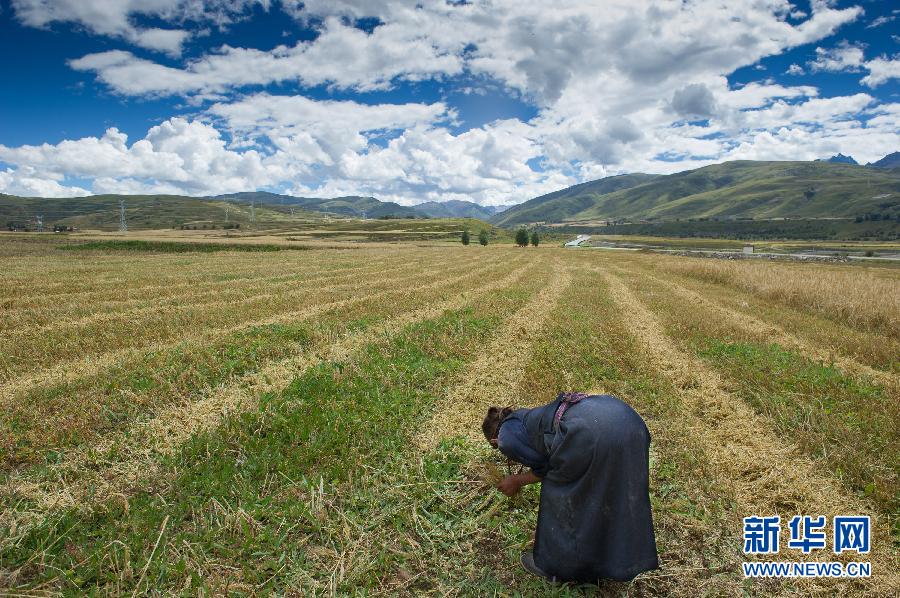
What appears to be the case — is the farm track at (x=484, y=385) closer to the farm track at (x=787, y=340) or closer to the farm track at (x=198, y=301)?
the farm track at (x=787, y=340)

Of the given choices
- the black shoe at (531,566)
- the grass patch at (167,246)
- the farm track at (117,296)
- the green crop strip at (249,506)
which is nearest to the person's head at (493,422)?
the black shoe at (531,566)

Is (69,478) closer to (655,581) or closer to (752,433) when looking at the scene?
(655,581)

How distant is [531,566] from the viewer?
463 centimetres

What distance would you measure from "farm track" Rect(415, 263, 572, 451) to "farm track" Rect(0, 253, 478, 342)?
11.3 m

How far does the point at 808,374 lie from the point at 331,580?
11.2 meters

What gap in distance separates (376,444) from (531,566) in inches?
123

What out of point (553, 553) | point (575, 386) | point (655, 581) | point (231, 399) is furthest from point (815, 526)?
point (231, 399)

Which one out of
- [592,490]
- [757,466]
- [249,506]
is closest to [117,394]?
[249,506]

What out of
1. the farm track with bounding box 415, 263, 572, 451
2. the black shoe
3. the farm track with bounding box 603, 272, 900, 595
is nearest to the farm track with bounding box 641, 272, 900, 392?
the farm track with bounding box 603, 272, 900, 595

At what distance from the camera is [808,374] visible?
1003 cm

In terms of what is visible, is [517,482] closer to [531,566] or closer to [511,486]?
[511,486]

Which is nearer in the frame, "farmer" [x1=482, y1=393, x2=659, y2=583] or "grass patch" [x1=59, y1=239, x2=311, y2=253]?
"farmer" [x1=482, y1=393, x2=659, y2=583]

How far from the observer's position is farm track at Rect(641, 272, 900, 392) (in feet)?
34.5

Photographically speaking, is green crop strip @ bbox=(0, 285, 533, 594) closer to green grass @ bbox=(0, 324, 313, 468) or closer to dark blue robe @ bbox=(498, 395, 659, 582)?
green grass @ bbox=(0, 324, 313, 468)
